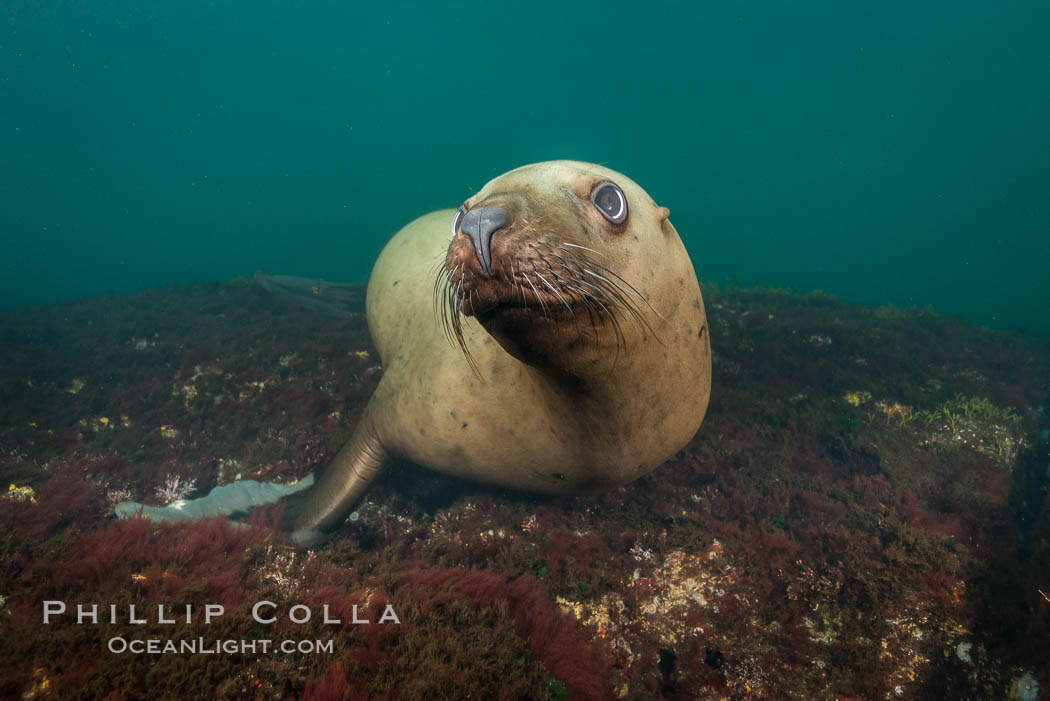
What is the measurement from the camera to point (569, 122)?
65875mm

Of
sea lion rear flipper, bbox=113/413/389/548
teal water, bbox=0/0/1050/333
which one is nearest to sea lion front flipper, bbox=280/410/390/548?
sea lion rear flipper, bbox=113/413/389/548

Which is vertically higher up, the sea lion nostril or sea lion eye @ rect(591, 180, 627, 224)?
sea lion eye @ rect(591, 180, 627, 224)

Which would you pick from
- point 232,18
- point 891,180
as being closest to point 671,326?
point 232,18

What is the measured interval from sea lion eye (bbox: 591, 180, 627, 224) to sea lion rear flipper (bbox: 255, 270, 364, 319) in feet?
21.5

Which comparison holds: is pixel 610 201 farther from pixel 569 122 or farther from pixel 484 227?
pixel 569 122

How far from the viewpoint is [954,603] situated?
2.34 meters

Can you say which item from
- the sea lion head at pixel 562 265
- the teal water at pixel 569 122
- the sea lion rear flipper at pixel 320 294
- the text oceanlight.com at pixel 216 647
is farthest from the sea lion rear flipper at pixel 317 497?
the teal water at pixel 569 122

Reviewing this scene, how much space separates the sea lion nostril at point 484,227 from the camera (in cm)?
131

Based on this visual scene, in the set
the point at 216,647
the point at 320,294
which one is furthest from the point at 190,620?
the point at 320,294

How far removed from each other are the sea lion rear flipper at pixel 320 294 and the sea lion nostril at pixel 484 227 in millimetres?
6689

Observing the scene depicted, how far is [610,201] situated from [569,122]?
72136 millimetres

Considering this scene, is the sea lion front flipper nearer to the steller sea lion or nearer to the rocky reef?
the steller sea lion

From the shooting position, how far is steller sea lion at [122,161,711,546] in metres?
1.43

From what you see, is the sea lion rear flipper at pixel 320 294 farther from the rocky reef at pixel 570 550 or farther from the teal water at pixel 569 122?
the teal water at pixel 569 122
